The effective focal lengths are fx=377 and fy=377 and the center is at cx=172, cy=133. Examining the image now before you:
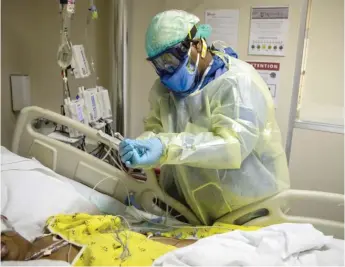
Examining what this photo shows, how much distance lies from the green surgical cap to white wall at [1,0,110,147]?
0.71 meters

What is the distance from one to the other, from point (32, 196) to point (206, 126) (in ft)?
2.37

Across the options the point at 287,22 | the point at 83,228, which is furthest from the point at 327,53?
the point at 83,228

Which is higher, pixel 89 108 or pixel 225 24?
pixel 225 24

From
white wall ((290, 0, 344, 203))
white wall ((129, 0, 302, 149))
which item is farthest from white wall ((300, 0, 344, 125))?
white wall ((129, 0, 302, 149))

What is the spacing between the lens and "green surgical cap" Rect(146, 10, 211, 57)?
4.64ft

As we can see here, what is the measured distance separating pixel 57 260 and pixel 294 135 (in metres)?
1.57

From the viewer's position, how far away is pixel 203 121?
1515 millimetres

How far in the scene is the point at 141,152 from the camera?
1332 mm

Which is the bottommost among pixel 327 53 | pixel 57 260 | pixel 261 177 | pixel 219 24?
pixel 57 260

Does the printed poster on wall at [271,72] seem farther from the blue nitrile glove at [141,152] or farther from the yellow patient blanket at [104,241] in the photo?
the yellow patient blanket at [104,241]

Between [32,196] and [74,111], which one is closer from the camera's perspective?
[32,196]

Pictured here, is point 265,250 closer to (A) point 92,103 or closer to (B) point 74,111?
(B) point 74,111

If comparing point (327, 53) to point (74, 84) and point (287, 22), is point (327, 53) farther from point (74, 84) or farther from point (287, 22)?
point (74, 84)

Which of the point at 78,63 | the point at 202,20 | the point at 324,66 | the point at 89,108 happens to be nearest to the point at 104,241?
the point at 89,108
